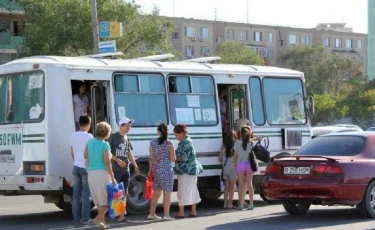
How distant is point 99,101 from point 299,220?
424 centimetres

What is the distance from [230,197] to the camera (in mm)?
17578

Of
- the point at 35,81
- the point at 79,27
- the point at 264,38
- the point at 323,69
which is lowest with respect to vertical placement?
the point at 35,81

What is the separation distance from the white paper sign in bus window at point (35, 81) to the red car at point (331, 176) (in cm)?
422

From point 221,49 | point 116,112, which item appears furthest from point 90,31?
point 221,49

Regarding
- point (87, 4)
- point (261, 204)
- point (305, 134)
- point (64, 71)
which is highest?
point (87, 4)

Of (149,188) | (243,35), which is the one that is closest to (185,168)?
(149,188)

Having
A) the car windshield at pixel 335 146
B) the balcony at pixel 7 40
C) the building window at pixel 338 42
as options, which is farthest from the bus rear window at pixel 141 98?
the building window at pixel 338 42

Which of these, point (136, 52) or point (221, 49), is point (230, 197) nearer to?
point (136, 52)

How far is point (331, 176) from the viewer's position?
14750 millimetres

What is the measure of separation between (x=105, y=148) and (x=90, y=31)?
24.4 metres

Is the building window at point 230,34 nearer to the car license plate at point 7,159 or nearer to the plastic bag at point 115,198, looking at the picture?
the car license plate at point 7,159

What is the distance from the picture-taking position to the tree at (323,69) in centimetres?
9469

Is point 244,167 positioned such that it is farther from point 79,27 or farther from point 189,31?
point 189,31

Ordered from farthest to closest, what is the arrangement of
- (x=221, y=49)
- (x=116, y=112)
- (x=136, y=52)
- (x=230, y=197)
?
(x=221, y=49)
(x=136, y=52)
(x=230, y=197)
(x=116, y=112)
